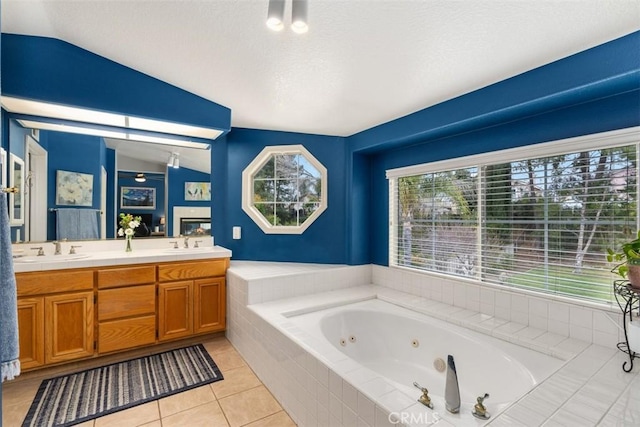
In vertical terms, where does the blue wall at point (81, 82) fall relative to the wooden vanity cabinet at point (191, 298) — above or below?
above

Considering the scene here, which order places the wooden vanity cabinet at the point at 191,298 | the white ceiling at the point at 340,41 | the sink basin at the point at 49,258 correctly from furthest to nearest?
1. the wooden vanity cabinet at the point at 191,298
2. the sink basin at the point at 49,258
3. the white ceiling at the point at 340,41

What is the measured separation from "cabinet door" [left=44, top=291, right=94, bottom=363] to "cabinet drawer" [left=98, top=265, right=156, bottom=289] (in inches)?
5.3

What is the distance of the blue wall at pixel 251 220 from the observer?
3367 millimetres

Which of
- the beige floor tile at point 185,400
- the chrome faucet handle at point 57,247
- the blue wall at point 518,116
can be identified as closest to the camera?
the blue wall at point 518,116

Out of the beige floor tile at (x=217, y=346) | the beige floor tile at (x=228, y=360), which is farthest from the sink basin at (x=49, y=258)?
the beige floor tile at (x=228, y=360)

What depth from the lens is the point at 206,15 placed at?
5.57 ft

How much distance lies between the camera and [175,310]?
273 centimetres

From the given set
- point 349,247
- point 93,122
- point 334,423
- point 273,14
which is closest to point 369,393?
point 334,423

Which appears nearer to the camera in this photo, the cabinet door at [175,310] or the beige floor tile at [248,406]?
the beige floor tile at [248,406]

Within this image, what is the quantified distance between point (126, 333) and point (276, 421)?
4.98ft

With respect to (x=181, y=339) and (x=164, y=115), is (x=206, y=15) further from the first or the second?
(x=181, y=339)

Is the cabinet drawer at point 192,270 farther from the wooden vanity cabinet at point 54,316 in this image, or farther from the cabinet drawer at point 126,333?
the wooden vanity cabinet at point 54,316

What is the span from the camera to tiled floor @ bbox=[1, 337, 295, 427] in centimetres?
187

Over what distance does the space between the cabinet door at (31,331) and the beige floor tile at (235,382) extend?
4.27 ft
